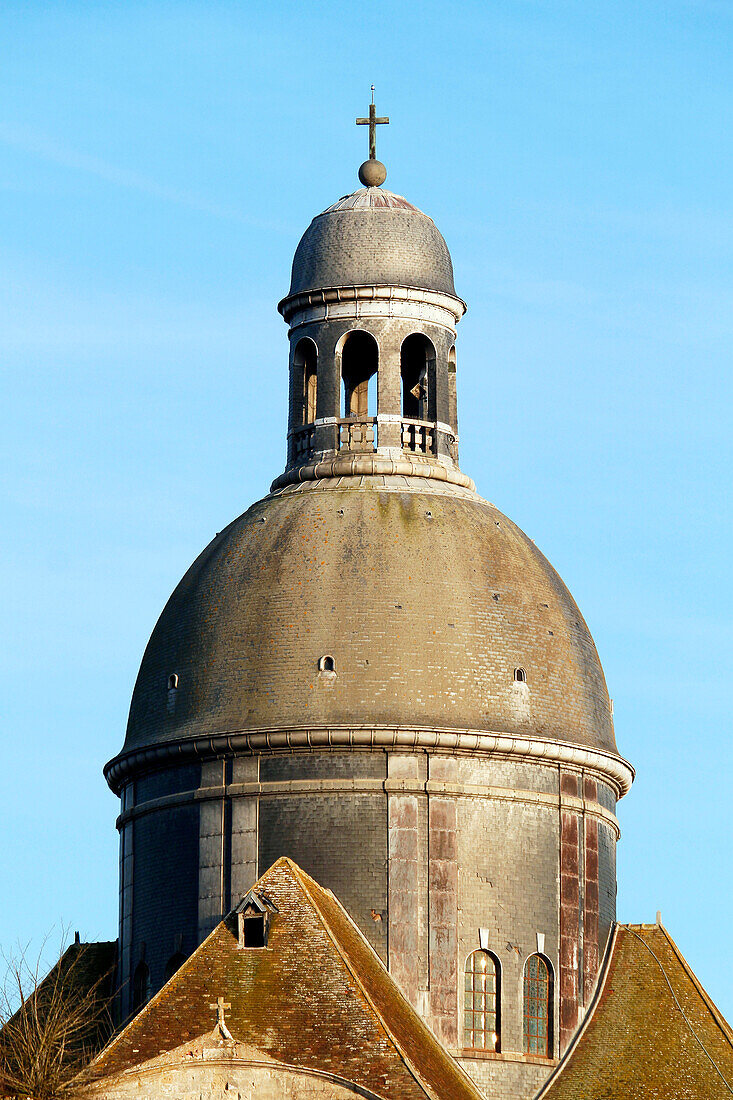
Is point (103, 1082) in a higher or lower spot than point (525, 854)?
lower

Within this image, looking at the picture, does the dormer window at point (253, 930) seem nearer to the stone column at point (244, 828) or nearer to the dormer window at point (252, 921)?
the dormer window at point (252, 921)

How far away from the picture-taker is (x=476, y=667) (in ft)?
235

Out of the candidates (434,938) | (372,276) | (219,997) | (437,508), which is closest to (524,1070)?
(434,938)

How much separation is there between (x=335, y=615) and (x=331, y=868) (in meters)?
6.03

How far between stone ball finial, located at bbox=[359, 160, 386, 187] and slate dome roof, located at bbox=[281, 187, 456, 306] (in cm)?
102

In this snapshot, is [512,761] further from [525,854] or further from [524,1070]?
[524,1070]

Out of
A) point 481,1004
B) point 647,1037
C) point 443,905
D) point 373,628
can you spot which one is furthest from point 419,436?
point 647,1037

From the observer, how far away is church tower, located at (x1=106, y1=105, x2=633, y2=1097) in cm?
6981

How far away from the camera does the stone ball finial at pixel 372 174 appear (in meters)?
79.8

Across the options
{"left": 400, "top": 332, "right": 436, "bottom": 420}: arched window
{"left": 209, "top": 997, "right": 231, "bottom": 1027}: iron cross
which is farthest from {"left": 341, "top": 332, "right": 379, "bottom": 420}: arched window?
{"left": 209, "top": 997, "right": 231, "bottom": 1027}: iron cross

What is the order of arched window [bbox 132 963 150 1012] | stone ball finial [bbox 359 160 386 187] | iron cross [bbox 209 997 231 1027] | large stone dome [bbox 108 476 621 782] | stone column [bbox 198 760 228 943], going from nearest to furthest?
iron cross [bbox 209 997 231 1027]
stone column [bbox 198 760 228 943]
large stone dome [bbox 108 476 621 782]
arched window [bbox 132 963 150 1012]
stone ball finial [bbox 359 160 386 187]

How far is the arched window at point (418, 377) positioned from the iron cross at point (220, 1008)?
1832 centimetres

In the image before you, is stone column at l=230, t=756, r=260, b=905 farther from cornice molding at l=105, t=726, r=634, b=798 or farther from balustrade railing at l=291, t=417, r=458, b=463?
balustrade railing at l=291, t=417, r=458, b=463

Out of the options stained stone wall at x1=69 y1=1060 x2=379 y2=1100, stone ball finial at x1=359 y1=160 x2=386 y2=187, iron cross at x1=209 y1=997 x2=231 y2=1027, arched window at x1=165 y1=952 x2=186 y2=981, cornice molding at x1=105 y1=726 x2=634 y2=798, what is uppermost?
stone ball finial at x1=359 y1=160 x2=386 y2=187
